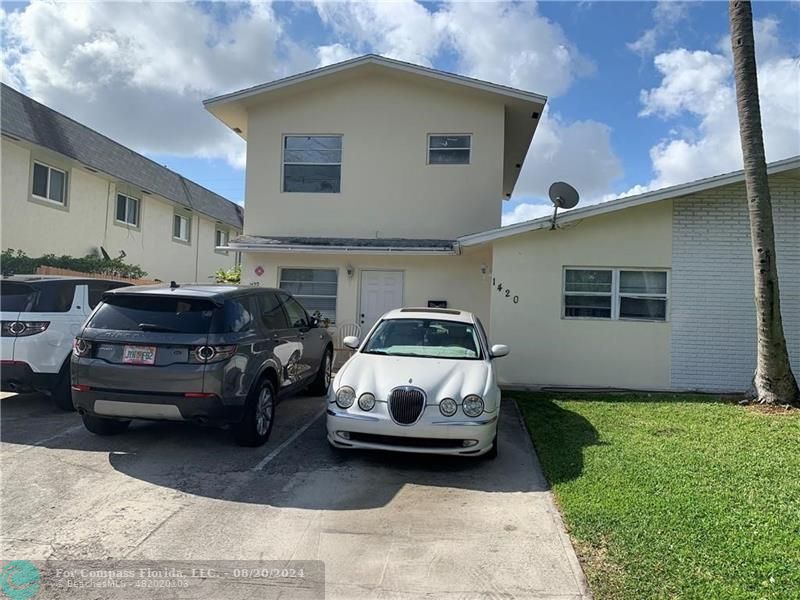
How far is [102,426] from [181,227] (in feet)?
62.7

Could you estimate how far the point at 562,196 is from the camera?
9.66 m

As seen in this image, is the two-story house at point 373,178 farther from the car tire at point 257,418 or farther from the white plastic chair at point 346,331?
the car tire at point 257,418

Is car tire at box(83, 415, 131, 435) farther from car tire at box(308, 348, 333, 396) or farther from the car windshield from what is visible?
car tire at box(308, 348, 333, 396)

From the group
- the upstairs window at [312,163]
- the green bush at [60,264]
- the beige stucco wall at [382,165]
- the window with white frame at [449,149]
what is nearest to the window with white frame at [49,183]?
the green bush at [60,264]

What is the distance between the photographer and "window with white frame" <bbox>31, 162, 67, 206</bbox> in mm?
15641

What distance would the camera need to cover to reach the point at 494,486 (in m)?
5.24

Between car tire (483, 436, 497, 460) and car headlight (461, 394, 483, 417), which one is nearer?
car headlight (461, 394, 483, 417)

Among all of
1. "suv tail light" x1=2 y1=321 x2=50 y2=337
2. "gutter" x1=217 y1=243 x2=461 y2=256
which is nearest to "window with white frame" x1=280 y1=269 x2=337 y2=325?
"gutter" x1=217 y1=243 x2=461 y2=256

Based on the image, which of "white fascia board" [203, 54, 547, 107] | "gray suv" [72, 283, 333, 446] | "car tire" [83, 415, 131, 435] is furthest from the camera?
"white fascia board" [203, 54, 547, 107]

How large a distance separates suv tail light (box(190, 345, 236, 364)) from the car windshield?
186 cm

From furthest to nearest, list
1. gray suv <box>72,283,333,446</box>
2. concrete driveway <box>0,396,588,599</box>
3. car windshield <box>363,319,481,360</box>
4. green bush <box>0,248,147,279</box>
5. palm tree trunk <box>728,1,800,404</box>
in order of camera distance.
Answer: green bush <box>0,248,147,279</box>, palm tree trunk <box>728,1,800,404</box>, car windshield <box>363,319,481,360</box>, gray suv <box>72,283,333,446</box>, concrete driveway <box>0,396,588,599</box>

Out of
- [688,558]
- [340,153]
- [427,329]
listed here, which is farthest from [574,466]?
[340,153]

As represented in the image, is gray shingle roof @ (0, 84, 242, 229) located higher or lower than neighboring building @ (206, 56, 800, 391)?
higher

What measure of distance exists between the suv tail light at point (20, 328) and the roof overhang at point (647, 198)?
7109mm
